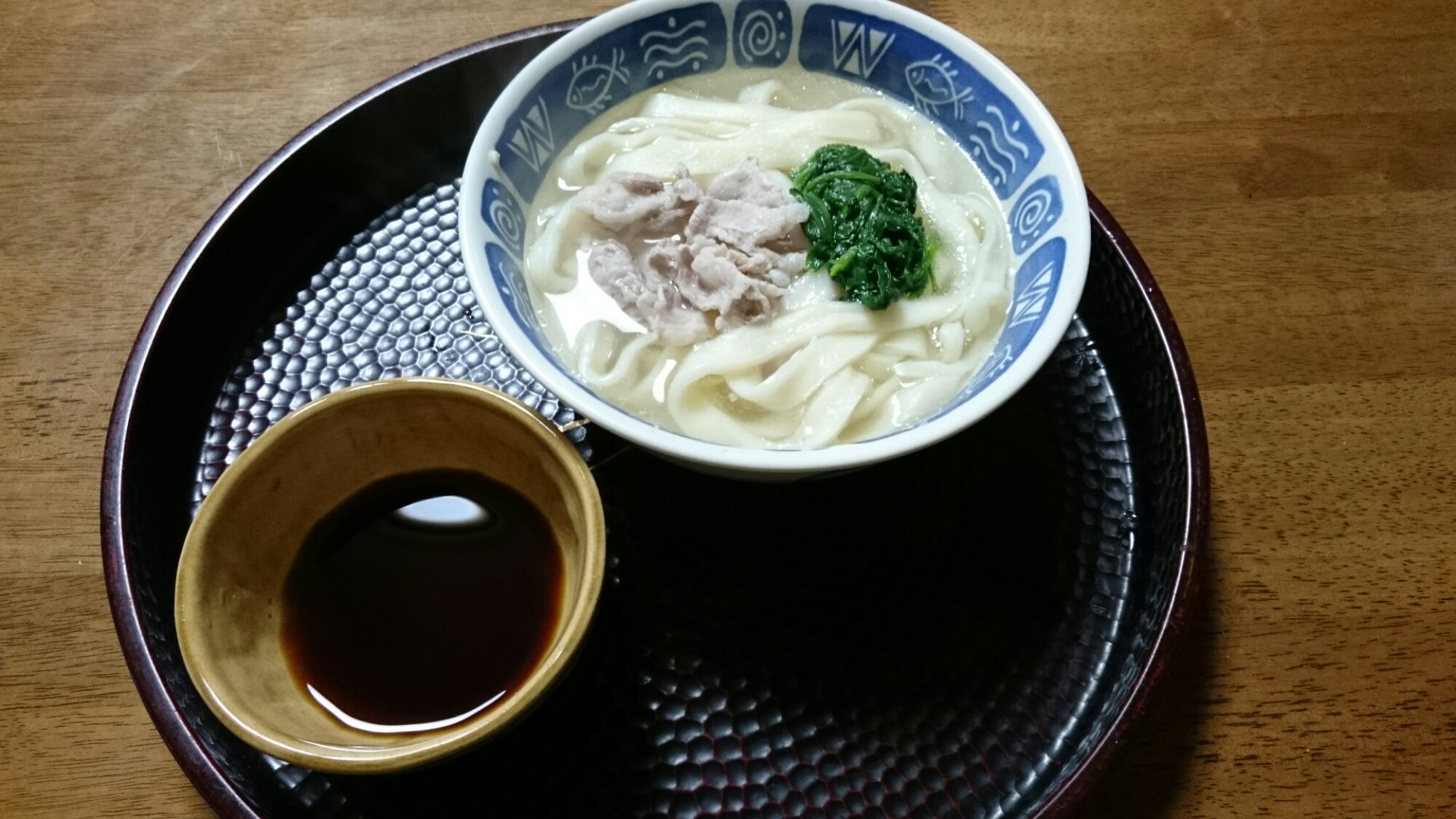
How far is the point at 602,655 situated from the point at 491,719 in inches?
14.1

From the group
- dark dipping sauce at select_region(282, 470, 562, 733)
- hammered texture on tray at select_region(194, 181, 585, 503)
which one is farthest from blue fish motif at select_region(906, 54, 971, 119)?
dark dipping sauce at select_region(282, 470, 562, 733)

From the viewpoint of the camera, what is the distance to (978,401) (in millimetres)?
1345

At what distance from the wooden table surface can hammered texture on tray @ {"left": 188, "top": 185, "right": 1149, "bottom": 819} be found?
0.72 ft

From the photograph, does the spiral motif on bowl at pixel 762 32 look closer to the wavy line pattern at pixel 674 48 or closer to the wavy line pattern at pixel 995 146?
the wavy line pattern at pixel 674 48

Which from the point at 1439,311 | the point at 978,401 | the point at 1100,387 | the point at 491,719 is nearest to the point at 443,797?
the point at 491,719

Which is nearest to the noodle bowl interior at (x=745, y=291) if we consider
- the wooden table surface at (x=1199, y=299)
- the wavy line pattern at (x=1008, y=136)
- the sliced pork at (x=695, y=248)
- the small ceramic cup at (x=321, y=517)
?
the sliced pork at (x=695, y=248)

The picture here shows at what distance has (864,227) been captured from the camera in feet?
5.59

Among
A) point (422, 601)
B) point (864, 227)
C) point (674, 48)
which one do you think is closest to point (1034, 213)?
point (864, 227)

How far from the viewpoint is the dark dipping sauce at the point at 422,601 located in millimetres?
1409

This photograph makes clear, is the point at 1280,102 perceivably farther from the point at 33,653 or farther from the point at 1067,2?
the point at 33,653

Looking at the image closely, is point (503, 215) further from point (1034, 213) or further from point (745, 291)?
point (1034, 213)

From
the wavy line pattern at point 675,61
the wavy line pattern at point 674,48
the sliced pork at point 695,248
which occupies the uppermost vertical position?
the wavy line pattern at point 674,48

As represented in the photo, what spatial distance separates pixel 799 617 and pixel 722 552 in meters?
0.18

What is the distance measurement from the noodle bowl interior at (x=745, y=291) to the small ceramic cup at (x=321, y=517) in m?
0.26
